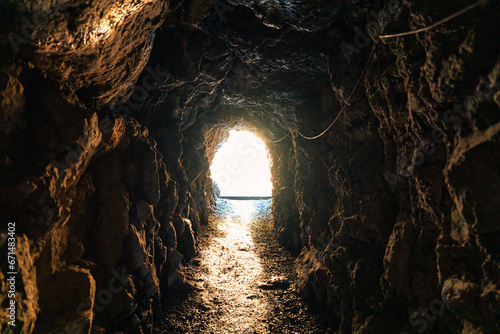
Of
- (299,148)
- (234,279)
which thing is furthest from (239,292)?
(299,148)

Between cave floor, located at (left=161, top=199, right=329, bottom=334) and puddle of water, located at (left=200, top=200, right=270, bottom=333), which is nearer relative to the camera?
cave floor, located at (left=161, top=199, right=329, bottom=334)

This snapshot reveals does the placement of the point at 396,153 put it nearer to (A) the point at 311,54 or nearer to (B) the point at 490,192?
(B) the point at 490,192

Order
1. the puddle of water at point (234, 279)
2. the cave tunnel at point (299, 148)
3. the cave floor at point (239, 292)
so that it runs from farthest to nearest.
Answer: the puddle of water at point (234, 279) < the cave floor at point (239, 292) < the cave tunnel at point (299, 148)

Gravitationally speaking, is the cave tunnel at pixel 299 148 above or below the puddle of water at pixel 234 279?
above

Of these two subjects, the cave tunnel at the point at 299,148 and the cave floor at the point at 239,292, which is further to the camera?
the cave floor at the point at 239,292

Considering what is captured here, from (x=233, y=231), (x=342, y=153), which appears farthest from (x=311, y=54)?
(x=233, y=231)

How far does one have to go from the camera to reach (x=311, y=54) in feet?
22.1

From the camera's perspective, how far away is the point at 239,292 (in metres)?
8.16

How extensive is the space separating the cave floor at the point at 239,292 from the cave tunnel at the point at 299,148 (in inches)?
2.6

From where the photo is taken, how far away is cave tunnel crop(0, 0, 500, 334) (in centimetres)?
301

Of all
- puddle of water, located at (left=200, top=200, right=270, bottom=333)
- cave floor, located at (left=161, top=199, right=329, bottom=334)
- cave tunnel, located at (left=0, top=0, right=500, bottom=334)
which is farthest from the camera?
puddle of water, located at (left=200, top=200, right=270, bottom=333)

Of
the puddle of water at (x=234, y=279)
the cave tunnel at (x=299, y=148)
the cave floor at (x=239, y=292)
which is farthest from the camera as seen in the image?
the puddle of water at (x=234, y=279)

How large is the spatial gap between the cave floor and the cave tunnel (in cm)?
7

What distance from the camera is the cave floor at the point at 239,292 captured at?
663cm
